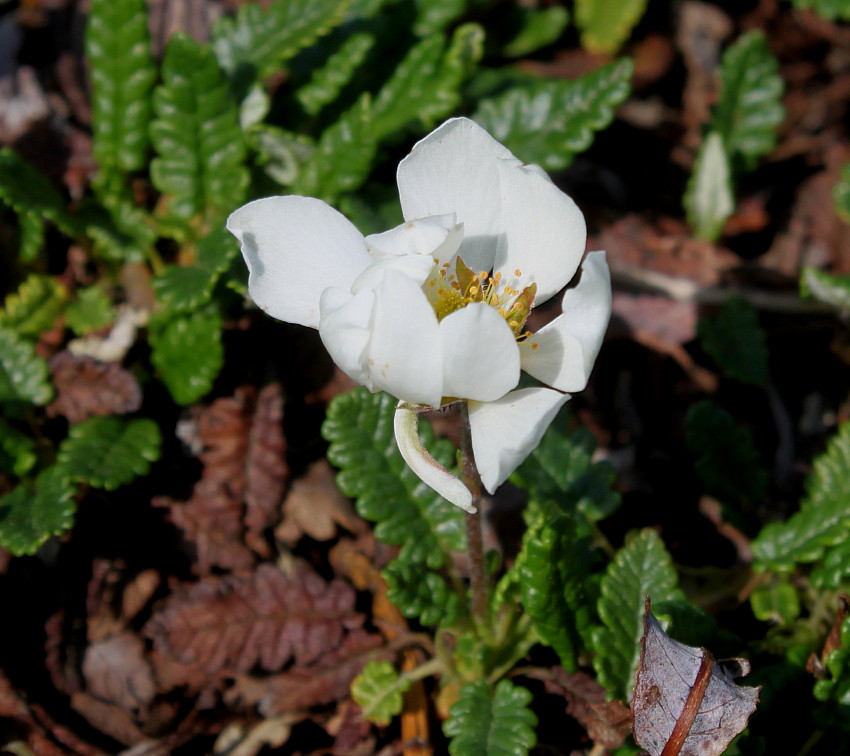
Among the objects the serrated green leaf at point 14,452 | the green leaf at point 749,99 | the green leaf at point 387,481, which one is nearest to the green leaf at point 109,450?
the serrated green leaf at point 14,452

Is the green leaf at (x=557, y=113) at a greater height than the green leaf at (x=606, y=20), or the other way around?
the green leaf at (x=557, y=113)

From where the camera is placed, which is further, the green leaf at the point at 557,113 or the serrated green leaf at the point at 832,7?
the serrated green leaf at the point at 832,7

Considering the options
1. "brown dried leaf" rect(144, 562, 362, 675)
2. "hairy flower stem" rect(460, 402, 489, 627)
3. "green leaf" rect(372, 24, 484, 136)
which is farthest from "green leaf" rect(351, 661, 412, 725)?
"green leaf" rect(372, 24, 484, 136)

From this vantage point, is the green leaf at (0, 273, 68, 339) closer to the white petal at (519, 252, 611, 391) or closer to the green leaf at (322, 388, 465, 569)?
the green leaf at (322, 388, 465, 569)

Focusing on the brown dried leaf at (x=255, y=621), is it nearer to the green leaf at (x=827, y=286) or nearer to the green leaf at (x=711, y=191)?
the green leaf at (x=827, y=286)

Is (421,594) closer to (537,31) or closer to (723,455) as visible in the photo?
(723,455)

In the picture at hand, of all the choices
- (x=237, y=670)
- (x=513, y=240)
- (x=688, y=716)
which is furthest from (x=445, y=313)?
(x=237, y=670)
